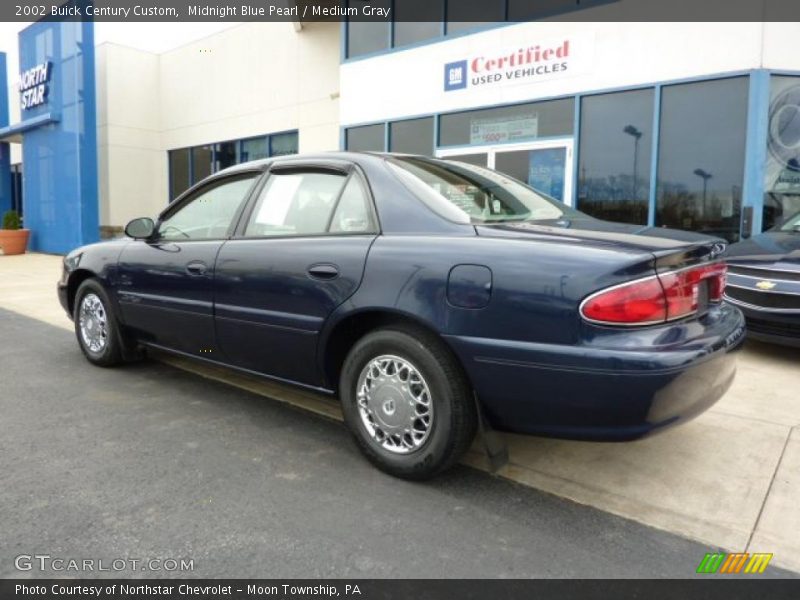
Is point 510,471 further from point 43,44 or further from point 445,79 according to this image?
point 43,44

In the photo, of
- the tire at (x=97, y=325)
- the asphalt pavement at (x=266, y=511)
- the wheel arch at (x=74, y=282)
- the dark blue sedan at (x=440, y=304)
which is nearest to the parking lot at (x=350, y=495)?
the asphalt pavement at (x=266, y=511)

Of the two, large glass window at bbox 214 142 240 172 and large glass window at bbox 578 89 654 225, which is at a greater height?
large glass window at bbox 214 142 240 172

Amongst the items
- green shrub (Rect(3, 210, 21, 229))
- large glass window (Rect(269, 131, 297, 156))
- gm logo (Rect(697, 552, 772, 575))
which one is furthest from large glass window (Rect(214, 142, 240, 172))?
gm logo (Rect(697, 552, 772, 575))

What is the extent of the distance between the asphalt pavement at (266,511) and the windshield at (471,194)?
1.25 metres

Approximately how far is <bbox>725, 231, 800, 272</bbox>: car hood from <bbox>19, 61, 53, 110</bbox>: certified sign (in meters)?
15.8

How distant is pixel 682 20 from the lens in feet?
26.1

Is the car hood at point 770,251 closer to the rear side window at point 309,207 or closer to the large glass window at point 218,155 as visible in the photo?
the rear side window at point 309,207

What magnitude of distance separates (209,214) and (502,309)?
230 cm

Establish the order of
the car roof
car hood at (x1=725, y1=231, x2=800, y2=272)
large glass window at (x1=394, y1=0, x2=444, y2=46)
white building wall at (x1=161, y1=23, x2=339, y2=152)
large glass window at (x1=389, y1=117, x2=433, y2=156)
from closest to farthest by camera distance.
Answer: the car roof → car hood at (x1=725, y1=231, x2=800, y2=272) → large glass window at (x1=394, y1=0, x2=444, y2=46) → large glass window at (x1=389, y1=117, x2=433, y2=156) → white building wall at (x1=161, y1=23, x2=339, y2=152)

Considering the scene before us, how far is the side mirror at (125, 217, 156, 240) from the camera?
4.26m

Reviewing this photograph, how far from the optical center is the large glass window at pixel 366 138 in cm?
1158

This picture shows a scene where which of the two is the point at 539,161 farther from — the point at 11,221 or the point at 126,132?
the point at 11,221
